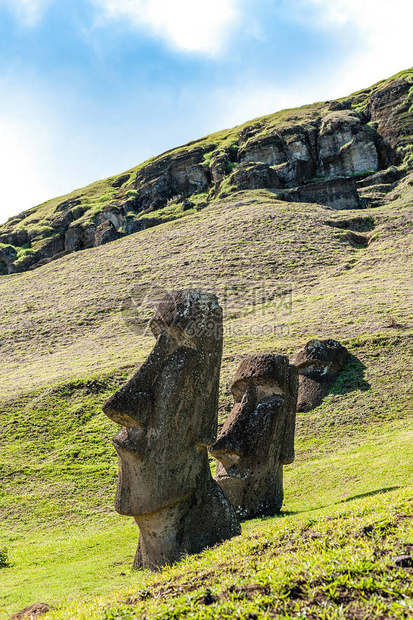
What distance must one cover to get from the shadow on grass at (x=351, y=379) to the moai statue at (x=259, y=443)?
9.47m

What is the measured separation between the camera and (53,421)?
869 inches

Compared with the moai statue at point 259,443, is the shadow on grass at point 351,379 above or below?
below

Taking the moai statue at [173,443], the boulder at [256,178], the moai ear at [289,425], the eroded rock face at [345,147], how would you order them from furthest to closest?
the eroded rock face at [345,147], the boulder at [256,178], the moai ear at [289,425], the moai statue at [173,443]

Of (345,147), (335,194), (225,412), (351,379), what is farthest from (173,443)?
(345,147)

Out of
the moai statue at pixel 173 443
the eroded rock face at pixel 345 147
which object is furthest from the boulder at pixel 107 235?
the moai statue at pixel 173 443

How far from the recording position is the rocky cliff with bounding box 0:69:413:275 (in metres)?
80.9

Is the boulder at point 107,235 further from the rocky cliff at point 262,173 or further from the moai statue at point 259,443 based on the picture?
the moai statue at point 259,443

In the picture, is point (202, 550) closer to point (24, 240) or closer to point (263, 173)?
point (263, 173)

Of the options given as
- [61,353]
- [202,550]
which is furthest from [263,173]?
[202,550]

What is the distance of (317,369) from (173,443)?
14815mm

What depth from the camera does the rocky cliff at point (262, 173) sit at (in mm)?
80875

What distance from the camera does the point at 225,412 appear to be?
20.8m

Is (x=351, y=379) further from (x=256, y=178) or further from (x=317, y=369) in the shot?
(x=256, y=178)

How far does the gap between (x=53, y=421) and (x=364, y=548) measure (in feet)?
61.3
